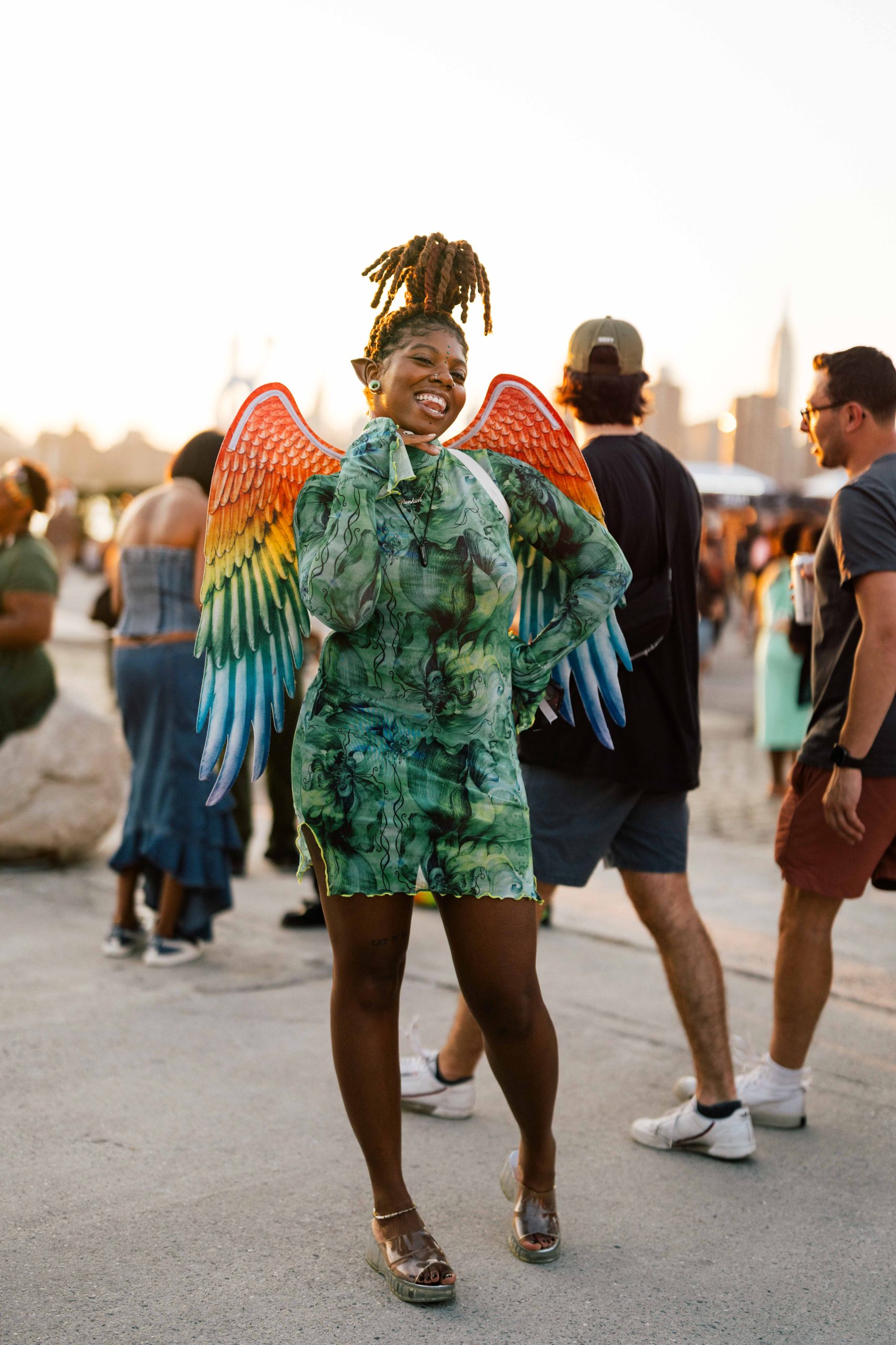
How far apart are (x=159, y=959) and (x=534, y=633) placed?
2.23m

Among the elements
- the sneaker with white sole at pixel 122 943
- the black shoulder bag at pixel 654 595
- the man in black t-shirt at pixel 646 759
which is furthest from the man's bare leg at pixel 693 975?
the sneaker with white sole at pixel 122 943

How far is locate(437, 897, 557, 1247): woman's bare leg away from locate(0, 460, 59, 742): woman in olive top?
358cm

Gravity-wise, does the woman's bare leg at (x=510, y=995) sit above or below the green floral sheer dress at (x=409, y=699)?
below

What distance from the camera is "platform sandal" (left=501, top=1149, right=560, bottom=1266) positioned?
8.30 feet

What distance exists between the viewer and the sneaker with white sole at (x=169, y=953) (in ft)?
14.6

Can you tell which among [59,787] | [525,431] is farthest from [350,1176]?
[59,787]

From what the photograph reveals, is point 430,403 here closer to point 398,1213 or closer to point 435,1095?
point 398,1213

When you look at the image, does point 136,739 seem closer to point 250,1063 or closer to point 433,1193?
point 250,1063

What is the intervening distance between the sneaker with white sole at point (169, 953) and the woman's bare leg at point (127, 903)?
0.12 metres

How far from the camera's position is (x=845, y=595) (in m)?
3.14

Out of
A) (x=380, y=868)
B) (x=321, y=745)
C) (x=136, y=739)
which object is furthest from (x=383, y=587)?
(x=136, y=739)

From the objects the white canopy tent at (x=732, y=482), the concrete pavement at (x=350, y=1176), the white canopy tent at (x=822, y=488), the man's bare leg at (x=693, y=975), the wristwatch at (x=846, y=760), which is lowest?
the concrete pavement at (x=350, y=1176)

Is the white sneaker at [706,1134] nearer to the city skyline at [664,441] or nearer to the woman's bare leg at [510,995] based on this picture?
the woman's bare leg at [510,995]

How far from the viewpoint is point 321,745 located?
7.73 feet
